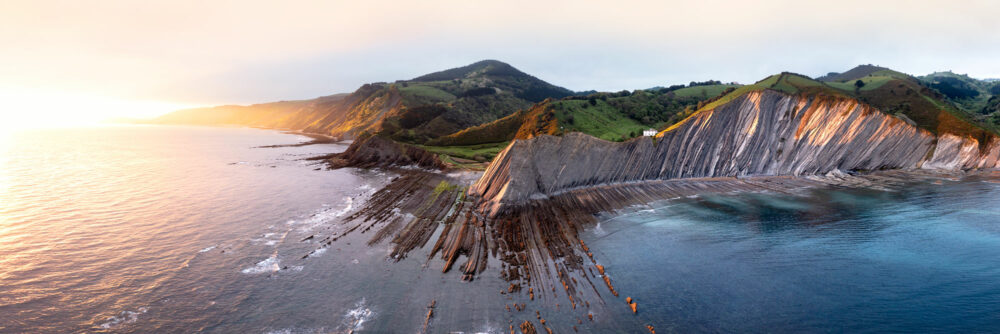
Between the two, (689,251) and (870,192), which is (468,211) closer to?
(689,251)

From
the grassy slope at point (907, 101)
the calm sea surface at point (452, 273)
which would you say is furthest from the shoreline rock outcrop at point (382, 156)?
the grassy slope at point (907, 101)

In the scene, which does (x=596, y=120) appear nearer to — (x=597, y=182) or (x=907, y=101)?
(x=597, y=182)

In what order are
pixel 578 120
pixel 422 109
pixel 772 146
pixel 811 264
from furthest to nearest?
pixel 422 109
pixel 578 120
pixel 772 146
pixel 811 264

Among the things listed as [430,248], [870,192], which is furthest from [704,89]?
[430,248]

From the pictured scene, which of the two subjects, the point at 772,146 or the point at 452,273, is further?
the point at 772,146

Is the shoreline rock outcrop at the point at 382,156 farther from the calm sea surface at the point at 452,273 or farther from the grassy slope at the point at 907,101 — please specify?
the grassy slope at the point at 907,101

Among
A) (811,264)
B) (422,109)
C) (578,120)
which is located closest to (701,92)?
(578,120)

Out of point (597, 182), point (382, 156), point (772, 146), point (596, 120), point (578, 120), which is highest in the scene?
point (596, 120)
